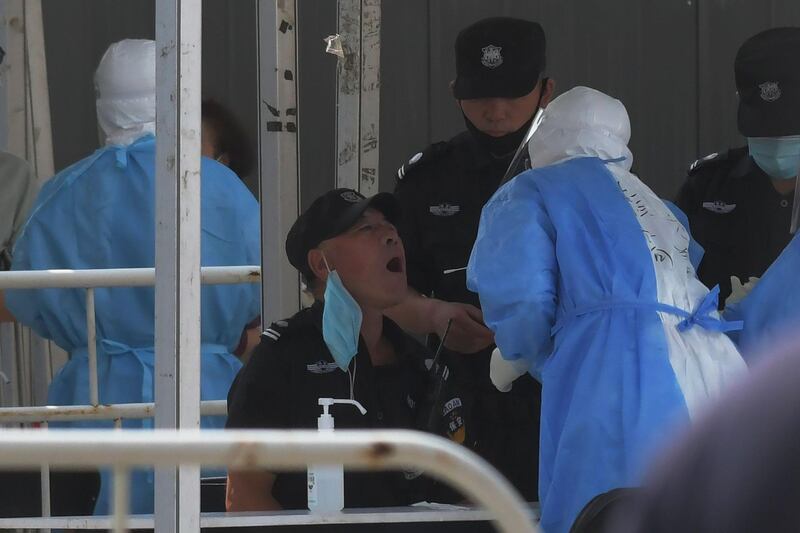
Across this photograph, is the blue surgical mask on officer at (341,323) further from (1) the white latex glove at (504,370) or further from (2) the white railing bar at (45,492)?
(2) the white railing bar at (45,492)

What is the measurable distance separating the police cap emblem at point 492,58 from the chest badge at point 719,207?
67 cm

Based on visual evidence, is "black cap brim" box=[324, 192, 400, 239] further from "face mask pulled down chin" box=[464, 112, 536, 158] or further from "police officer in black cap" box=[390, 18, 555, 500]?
"face mask pulled down chin" box=[464, 112, 536, 158]

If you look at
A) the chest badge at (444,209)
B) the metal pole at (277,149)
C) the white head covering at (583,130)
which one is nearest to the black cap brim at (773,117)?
the white head covering at (583,130)

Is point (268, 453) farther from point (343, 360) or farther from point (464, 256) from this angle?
point (464, 256)

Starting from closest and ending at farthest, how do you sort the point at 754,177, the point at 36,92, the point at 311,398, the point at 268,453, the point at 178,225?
1. the point at 268,453
2. the point at 178,225
3. the point at 311,398
4. the point at 754,177
5. the point at 36,92

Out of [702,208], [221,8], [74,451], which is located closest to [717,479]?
[74,451]

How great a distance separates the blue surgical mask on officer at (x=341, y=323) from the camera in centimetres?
331

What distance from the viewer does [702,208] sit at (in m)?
3.79

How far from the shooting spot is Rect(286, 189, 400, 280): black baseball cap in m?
3.47

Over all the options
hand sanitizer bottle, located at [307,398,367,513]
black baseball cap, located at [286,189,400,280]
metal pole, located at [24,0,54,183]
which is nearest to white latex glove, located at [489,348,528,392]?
hand sanitizer bottle, located at [307,398,367,513]

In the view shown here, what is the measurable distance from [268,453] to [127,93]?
272 cm

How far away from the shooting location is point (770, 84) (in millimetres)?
Result: 3484

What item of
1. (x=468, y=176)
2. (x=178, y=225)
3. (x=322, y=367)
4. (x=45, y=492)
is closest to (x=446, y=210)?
(x=468, y=176)

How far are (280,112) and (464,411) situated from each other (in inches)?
33.8
